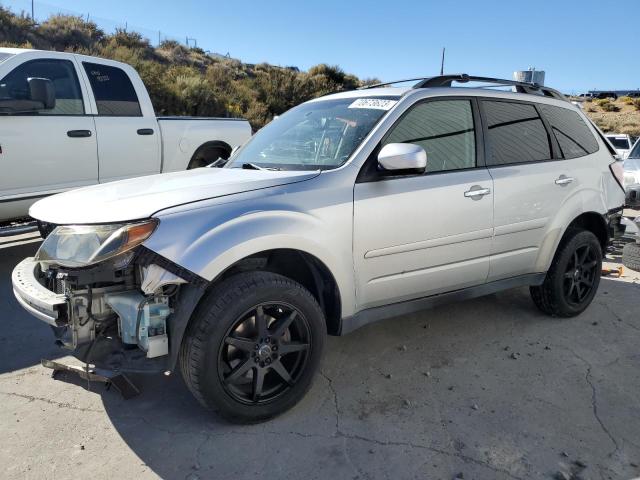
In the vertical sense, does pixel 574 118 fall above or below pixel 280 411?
above

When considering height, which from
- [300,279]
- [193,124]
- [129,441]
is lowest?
[129,441]

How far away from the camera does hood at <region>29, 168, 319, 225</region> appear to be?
2.62 m

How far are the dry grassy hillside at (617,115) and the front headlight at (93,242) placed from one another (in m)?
34.3

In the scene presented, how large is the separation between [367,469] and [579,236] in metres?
2.82

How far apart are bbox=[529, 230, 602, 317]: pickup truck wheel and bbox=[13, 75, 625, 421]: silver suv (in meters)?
0.02

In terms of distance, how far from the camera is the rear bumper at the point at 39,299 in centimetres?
256

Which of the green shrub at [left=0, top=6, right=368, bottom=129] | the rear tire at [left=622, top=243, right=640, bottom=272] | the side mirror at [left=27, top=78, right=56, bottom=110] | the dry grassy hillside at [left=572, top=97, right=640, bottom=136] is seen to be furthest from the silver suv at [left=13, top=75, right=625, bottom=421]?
the dry grassy hillside at [left=572, top=97, right=640, bottom=136]

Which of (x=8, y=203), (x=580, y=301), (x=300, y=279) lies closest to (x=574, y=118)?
(x=580, y=301)

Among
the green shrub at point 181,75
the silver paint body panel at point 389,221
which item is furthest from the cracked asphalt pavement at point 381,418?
the green shrub at point 181,75

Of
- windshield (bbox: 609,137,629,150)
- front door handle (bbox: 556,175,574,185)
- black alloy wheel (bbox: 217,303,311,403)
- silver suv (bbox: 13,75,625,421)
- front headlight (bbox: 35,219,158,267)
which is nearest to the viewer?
front headlight (bbox: 35,219,158,267)

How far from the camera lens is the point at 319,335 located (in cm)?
299

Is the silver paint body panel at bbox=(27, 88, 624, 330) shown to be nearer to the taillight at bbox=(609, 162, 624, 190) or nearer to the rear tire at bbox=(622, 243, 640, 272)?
the taillight at bbox=(609, 162, 624, 190)

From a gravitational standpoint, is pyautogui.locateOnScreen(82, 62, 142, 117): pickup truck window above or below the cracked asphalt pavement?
above

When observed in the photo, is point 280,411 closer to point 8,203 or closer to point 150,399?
point 150,399
